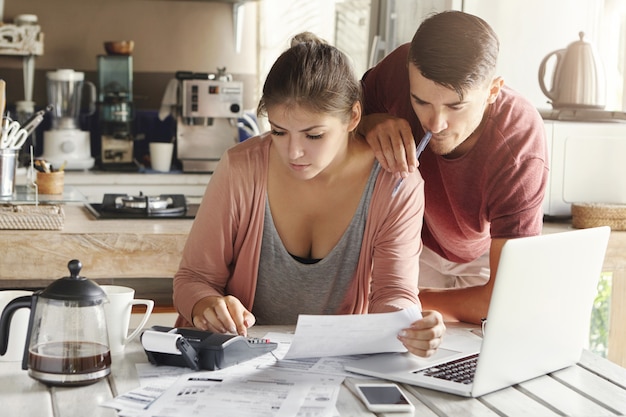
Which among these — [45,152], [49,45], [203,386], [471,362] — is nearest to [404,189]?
[471,362]

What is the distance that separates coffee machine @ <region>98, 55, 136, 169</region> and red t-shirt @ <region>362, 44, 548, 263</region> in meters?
2.30

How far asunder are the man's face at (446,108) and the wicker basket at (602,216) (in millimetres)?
1084

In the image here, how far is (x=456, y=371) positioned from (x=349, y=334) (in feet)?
0.65

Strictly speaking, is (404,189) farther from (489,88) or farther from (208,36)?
(208,36)

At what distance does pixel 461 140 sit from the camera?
2.03m

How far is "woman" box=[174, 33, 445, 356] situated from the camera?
1.83 metres

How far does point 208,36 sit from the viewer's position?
4.82m

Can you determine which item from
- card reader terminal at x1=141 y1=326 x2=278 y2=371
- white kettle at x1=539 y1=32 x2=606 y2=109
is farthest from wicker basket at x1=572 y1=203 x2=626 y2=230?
card reader terminal at x1=141 y1=326 x2=278 y2=371

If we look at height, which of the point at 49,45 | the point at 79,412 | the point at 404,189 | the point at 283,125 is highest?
the point at 49,45

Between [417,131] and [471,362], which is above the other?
[417,131]

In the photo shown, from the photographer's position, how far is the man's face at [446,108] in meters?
1.89

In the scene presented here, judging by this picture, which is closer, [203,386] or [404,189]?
[203,386]

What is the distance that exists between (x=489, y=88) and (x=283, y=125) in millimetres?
508

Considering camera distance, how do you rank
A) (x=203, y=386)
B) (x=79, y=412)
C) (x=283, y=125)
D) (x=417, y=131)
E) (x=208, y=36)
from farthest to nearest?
(x=208, y=36) → (x=417, y=131) → (x=283, y=125) → (x=203, y=386) → (x=79, y=412)
